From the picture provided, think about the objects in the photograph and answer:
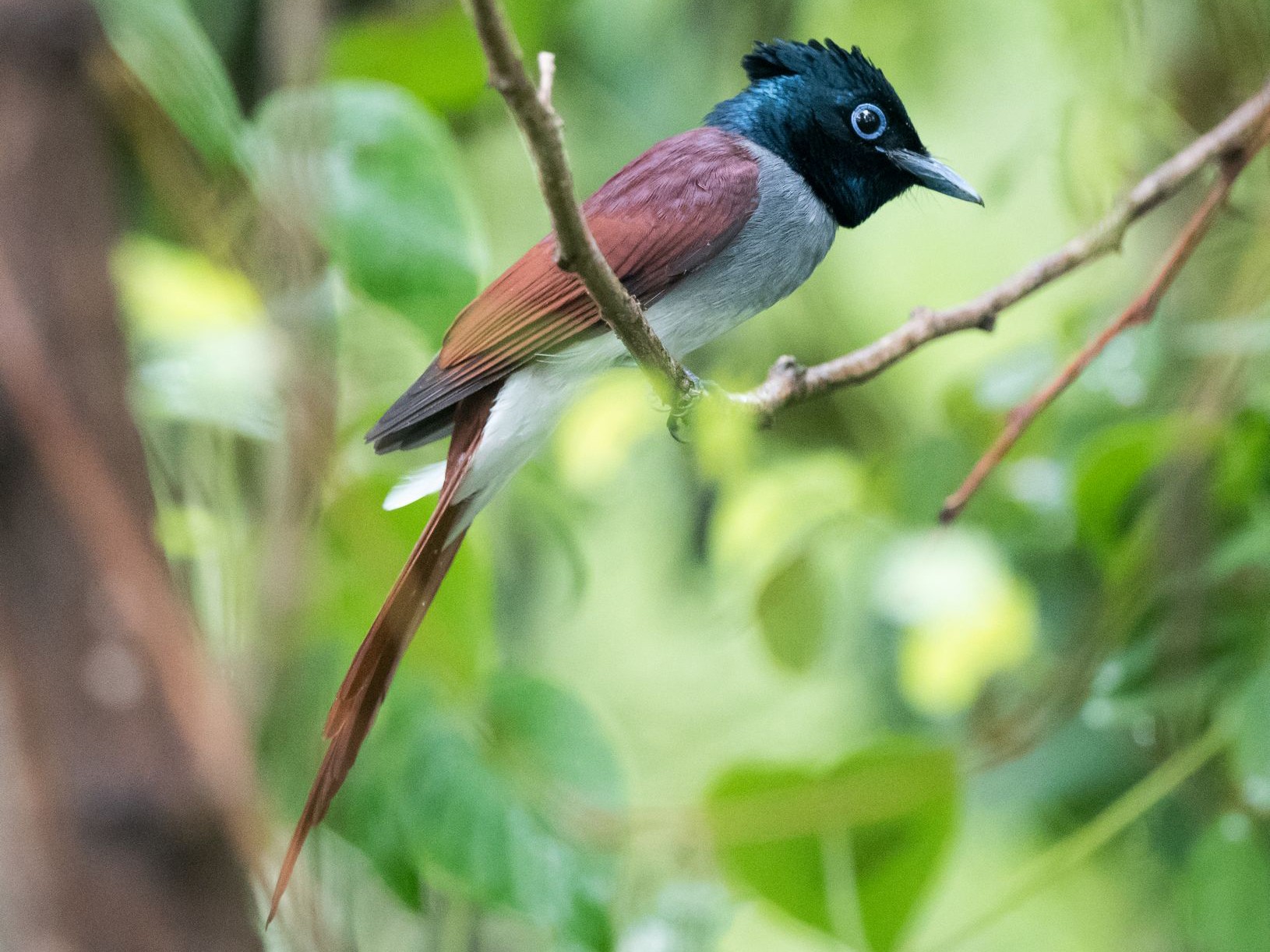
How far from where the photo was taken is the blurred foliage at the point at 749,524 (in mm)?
1262

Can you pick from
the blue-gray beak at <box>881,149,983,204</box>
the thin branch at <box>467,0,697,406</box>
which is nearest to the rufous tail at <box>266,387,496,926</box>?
the thin branch at <box>467,0,697,406</box>

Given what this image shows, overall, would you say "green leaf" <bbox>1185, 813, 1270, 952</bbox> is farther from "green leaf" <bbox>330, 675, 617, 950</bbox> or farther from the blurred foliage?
"green leaf" <bbox>330, 675, 617, 950</bbox>

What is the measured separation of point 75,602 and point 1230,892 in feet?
4.02

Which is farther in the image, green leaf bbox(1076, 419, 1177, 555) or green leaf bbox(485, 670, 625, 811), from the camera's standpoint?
green leaf bbox(1076, 419, 1177, 555)

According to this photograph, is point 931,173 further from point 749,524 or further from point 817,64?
point 749,524

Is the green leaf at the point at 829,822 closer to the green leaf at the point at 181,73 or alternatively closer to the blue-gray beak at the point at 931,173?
the blue-gray beak at the point at 931,173

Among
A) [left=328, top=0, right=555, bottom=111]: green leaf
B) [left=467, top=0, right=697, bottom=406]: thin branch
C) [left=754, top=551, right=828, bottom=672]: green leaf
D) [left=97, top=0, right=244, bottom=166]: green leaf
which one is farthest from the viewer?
[left=754, top=551, right=828, bottom=672]: green leaf

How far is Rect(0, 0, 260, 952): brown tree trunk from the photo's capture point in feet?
3.96

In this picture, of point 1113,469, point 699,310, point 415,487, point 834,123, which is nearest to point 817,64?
point 834,123

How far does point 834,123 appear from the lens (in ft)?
5.45

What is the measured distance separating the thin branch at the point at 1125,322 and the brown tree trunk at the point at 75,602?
0.79 metres

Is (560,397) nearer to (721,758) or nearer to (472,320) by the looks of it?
(472,320)

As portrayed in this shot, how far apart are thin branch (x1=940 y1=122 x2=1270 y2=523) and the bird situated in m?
0.21

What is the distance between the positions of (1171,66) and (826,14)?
0.63 m
